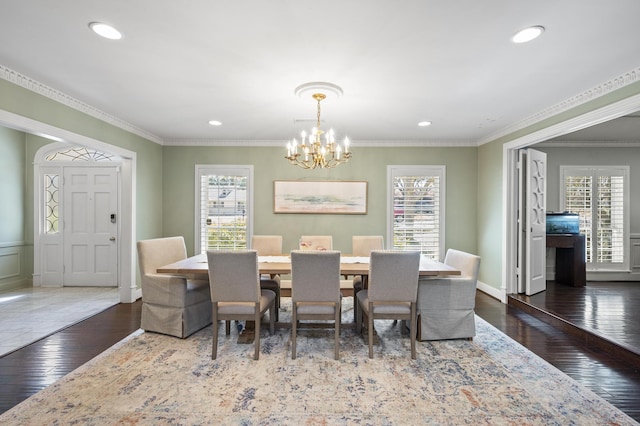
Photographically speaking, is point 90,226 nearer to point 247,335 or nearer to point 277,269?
point 247,335

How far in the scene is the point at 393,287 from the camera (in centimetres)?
279

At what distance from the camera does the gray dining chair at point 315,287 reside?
8.86 feet

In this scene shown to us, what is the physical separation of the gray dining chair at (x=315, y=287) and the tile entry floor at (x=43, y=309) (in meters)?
2.71

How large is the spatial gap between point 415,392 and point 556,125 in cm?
343

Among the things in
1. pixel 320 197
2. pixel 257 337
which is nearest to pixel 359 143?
pixel 320 197

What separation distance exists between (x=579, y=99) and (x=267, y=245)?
4.02 metres

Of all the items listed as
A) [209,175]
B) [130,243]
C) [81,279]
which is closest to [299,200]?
[209,175]

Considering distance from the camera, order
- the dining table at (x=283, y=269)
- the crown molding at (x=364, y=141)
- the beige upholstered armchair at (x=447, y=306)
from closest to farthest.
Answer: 1. the crown molding at (x=364, y=141)
2. the dining table at (x=283, y=269)
3. the beige upholstered armchair at (x=447, y=306)

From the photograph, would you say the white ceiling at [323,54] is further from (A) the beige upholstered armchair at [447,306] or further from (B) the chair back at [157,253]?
(A) the beige upholstered armchair at [447,306]

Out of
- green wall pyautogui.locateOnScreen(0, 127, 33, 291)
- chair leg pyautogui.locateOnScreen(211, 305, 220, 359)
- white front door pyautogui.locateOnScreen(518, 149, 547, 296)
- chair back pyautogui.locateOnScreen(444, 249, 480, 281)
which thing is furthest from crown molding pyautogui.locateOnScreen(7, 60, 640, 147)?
chair leg pyautogui.locateOnScreen(211, 305, 220, 359)

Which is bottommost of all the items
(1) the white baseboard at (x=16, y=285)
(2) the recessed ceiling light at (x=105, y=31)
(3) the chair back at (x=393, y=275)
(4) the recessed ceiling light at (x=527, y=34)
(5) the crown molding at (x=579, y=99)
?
(1) the white baseboard at (x=16, y=285)

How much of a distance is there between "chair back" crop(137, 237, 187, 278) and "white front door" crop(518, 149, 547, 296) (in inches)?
189

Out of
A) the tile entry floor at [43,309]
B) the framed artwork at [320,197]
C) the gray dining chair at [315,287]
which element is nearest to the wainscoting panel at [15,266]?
the tile entry floor at [43,309]

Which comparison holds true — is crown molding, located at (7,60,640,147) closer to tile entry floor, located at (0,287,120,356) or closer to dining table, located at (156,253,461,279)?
dining table, located at (156,253,461,279)
